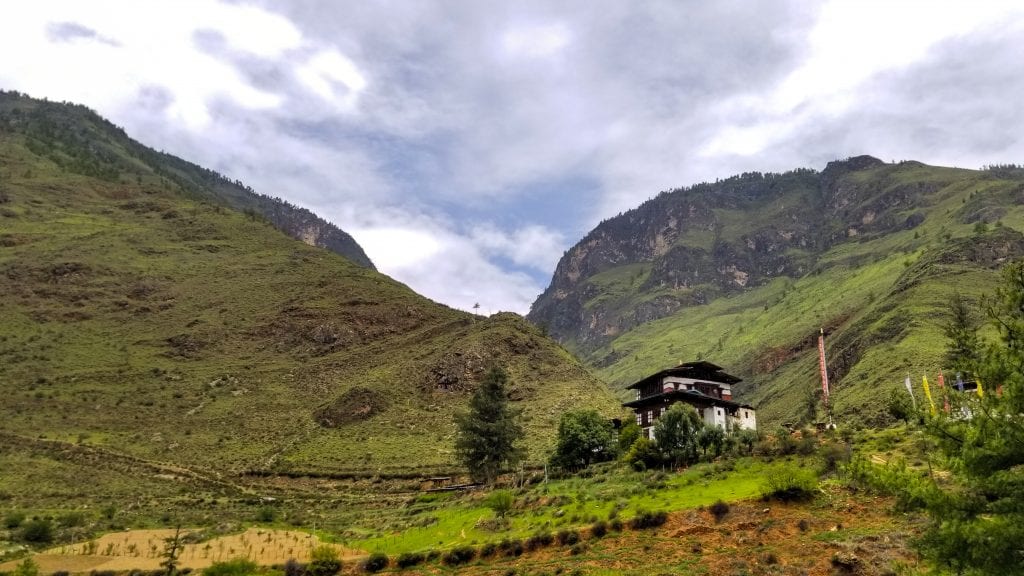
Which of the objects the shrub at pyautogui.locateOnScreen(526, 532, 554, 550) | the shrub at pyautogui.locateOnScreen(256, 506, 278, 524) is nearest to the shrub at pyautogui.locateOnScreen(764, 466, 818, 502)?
the shrub at pyautogui.locateOnScreen(526, 532, 554, 550)

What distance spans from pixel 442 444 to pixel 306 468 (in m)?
16.2

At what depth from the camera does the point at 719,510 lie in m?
34.2

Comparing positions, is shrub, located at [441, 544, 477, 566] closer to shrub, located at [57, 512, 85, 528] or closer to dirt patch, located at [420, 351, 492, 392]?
shrub, located at [57, 512, 85, 528]

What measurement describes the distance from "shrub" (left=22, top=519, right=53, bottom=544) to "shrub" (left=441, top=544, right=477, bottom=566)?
32663 millimetres

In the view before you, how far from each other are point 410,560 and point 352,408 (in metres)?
59.0

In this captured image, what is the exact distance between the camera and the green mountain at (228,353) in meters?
84.1

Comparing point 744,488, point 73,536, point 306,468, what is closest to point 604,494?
point 744,488

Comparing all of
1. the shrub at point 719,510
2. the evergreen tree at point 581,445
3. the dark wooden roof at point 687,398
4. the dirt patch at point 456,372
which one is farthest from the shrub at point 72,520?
the dirt patch at point 456,372

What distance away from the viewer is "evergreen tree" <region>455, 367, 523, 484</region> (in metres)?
65.0

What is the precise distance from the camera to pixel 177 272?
139250 mm

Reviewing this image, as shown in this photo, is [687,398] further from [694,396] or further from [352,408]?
[352,408]

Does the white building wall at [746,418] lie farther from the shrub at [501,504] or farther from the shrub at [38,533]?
the shrub at [38,533]

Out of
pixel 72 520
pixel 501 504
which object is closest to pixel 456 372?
pixel 72 520

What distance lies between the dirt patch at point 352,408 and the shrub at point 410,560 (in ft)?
185
